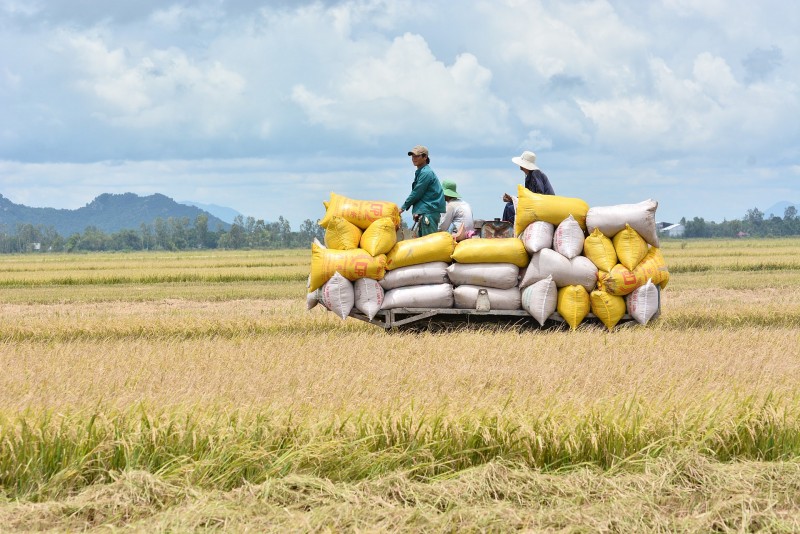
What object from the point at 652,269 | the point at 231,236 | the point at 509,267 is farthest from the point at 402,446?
the point at 231,236

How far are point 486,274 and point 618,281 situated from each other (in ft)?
4.70

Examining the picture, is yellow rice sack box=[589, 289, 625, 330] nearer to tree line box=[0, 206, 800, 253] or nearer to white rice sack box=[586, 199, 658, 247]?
white rice sack box=[586, 199, 658, 247]

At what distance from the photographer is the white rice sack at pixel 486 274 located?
9.20m

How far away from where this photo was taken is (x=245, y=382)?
611cm

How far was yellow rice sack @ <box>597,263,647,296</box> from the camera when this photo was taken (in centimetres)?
905

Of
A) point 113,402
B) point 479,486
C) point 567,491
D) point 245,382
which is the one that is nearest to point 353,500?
point 479,486

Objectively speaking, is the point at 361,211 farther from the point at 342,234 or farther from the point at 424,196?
the point at 424,196

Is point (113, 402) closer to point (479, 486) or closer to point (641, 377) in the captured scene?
point (479, 486)

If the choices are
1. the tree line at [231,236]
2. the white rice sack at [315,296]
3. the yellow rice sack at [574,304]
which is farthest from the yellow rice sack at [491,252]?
the tree line at [231,236]

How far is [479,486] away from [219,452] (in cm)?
139

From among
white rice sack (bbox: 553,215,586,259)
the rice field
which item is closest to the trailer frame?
white rice sack (bbox: 553,215,586,259)

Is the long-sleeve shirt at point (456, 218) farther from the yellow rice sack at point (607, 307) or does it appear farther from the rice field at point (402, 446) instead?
the rice field at point (402, 446)

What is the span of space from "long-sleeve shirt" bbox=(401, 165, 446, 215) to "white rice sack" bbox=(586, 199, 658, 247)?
1.74 metres

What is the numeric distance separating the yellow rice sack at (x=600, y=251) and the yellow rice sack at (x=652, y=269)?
0.30 metres
